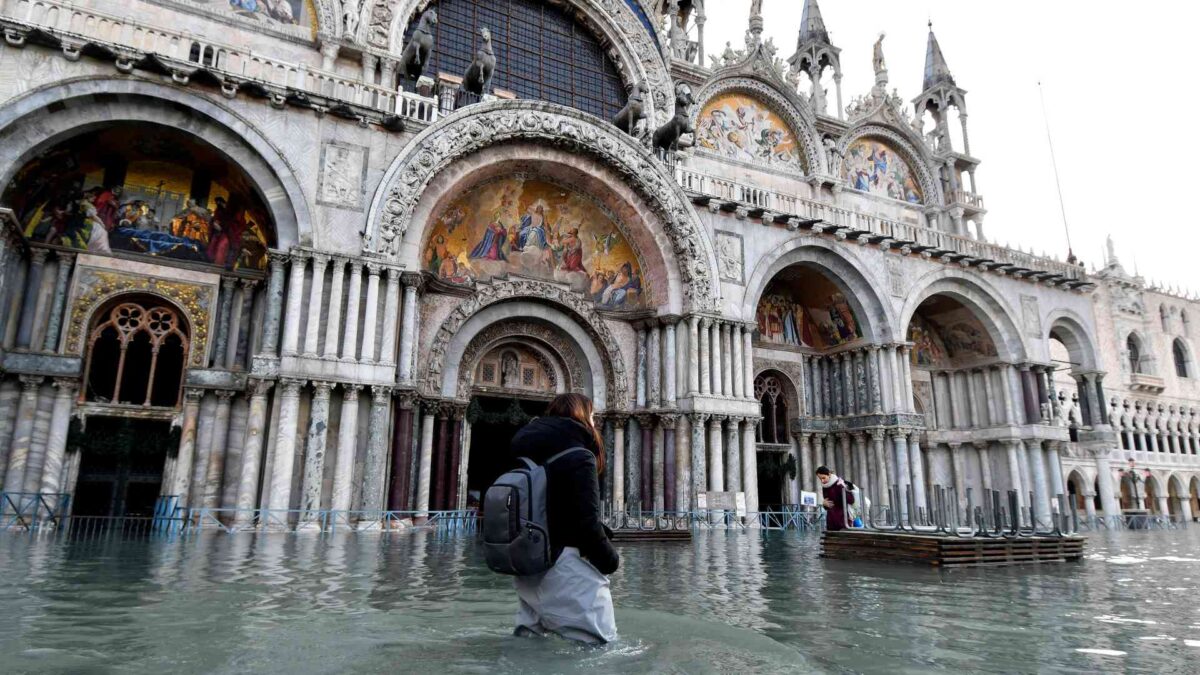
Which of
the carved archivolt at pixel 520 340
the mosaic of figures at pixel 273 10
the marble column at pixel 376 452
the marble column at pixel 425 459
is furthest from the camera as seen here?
the carved archivolt at pixel 520 340

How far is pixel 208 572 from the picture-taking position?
776 cm

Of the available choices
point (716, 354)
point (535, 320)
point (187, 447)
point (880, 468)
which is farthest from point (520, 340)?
point (880, 468)

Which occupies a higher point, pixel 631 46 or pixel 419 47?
pixel 631 46

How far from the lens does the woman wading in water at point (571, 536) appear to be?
13.2ft

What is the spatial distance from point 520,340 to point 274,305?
6.82 m

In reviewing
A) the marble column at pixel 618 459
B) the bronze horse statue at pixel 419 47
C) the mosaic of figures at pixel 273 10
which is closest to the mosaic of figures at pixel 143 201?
the mosaic of figures at pixel 273 10

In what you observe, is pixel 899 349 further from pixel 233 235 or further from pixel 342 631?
pixel 342 631

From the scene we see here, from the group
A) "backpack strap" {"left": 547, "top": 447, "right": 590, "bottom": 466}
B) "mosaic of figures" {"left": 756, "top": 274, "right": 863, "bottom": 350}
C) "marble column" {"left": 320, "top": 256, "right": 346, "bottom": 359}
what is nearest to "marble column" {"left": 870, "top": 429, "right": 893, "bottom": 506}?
"mosaic of figures" {"left": 756, "top": 274, "right": 863, "bottom": 350}

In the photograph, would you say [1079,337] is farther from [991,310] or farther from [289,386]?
[289,386]

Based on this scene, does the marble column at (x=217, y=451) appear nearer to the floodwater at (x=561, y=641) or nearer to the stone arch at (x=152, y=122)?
the stone arch at (x=152, y=122)

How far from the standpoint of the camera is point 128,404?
16.6 m

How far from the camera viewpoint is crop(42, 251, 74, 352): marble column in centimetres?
1577

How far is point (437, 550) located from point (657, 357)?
10.7m

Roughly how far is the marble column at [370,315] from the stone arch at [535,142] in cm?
52
